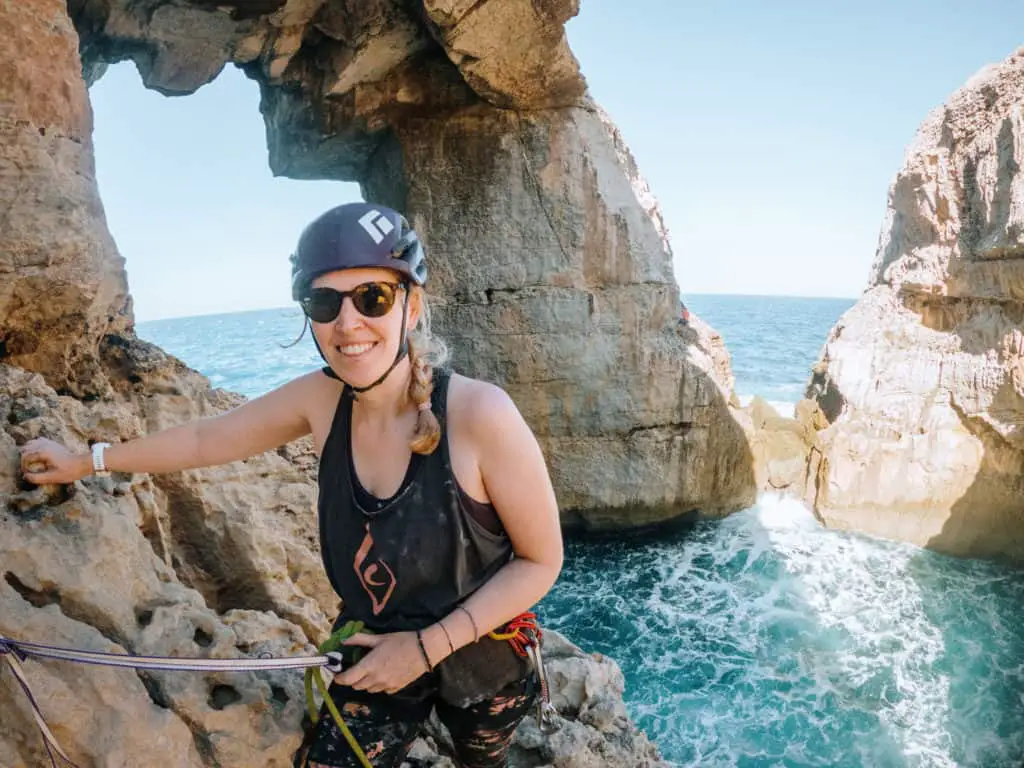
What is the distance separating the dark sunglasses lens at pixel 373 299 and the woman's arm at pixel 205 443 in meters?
0.39

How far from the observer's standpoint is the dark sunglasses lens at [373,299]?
167 cm

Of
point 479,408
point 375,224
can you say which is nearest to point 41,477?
point 375,224

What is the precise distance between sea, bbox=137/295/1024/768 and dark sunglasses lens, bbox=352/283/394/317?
3.15 metres

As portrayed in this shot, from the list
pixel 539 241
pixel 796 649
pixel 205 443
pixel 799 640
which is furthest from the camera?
pixel 539 241

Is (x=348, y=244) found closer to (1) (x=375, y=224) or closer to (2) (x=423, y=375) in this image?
(1) (x=375, y=224)

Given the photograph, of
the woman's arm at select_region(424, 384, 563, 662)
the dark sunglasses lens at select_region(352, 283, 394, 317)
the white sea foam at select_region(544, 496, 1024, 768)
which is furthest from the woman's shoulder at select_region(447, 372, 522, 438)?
the white sea foam at select_region(544, 496, 1024, 768)

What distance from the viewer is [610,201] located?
33.4 ft

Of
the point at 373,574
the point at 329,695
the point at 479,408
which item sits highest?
the point at 479,408

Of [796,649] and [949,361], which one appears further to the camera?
[949,361]

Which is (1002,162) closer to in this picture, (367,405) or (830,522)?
(830,522)

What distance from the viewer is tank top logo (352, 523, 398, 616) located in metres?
1.68

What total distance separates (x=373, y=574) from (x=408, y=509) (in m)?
0.24

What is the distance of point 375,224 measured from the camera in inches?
66.0

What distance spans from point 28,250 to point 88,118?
3.23 ft
